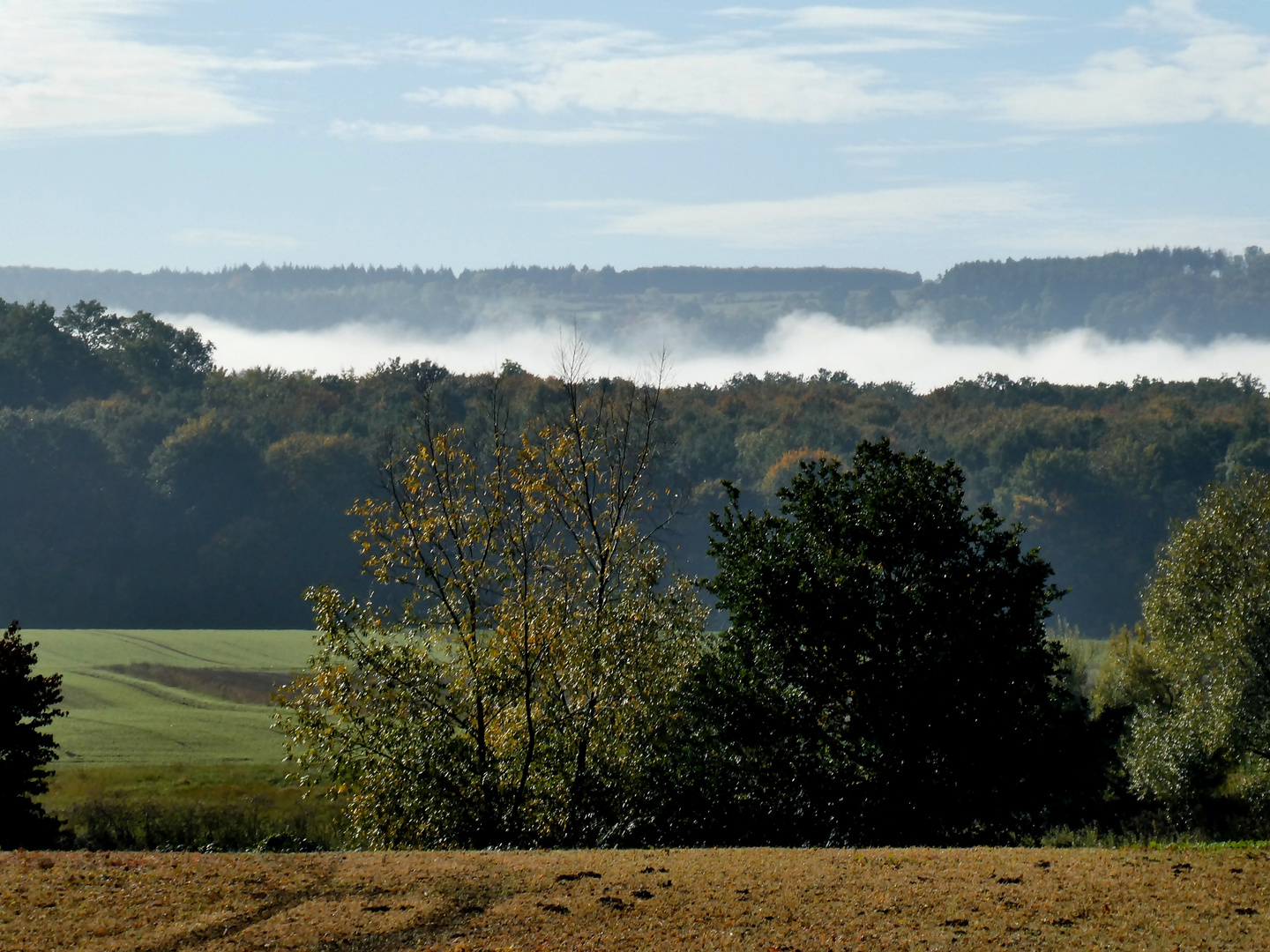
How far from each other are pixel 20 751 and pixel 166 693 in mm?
48075

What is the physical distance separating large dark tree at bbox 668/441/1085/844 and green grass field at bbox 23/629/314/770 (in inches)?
1196

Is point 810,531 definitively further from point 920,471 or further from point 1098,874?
point 1098,874

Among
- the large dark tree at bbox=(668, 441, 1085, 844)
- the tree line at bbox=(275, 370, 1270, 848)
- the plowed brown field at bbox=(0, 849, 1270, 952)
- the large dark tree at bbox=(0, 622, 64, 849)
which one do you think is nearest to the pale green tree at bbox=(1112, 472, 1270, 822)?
the tree line at bbox=(275, 370, 1270, 848)

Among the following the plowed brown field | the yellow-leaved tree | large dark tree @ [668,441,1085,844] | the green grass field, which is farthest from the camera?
the green grass field

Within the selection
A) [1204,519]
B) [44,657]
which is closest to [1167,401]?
[1204,519]

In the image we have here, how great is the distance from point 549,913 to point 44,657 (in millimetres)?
68848

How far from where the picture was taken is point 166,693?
70125mm

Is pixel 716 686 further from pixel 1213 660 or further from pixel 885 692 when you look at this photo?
pixel 1213 660

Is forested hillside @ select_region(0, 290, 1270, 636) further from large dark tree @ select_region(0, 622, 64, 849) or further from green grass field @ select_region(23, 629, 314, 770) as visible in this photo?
large dark tree @ select_region(0, 622, 64, 849)

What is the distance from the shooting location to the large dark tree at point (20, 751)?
2375cm

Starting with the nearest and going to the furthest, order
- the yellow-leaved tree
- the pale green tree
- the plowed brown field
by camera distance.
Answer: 1. the plowed brown field
2. the yellow-leaved tree
3. the pale green tree

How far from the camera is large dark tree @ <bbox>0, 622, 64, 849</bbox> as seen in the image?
77.9ft

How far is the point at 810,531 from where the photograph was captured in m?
25.0

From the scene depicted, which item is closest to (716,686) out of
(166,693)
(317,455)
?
(166,693)
